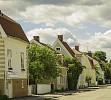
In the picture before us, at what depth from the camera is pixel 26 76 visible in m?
46.0

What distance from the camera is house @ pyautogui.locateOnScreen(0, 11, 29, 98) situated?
125 feet

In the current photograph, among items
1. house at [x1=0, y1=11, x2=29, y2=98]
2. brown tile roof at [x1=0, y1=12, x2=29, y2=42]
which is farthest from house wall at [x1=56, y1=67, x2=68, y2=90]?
brown tile roof at [x1=0, y1=12, x2=29, y2=42]

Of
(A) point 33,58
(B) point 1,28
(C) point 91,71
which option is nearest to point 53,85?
(A) point 33,58

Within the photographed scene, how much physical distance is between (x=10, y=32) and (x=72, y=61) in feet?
112

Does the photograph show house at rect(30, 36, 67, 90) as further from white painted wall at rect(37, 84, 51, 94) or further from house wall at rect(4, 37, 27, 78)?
house wall at rect(4, 37, 27, 78)

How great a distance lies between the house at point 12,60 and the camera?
1495 inches

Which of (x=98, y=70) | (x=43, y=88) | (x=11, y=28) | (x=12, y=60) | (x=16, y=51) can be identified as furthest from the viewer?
(x=98, y=70)

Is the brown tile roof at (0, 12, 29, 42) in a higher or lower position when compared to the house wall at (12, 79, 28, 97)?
higher

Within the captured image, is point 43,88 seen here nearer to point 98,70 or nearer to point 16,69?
point 16,69

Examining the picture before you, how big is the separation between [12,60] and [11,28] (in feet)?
11.0

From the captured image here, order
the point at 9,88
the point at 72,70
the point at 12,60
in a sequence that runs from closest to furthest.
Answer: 1. the point at 9,88
2. the point at 12,60
3. the point at 72,70

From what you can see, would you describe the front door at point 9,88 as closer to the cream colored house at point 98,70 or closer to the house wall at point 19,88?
the house wall at point 19,88

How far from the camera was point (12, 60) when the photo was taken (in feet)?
132

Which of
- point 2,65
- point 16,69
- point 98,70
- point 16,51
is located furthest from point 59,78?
point 98,70
